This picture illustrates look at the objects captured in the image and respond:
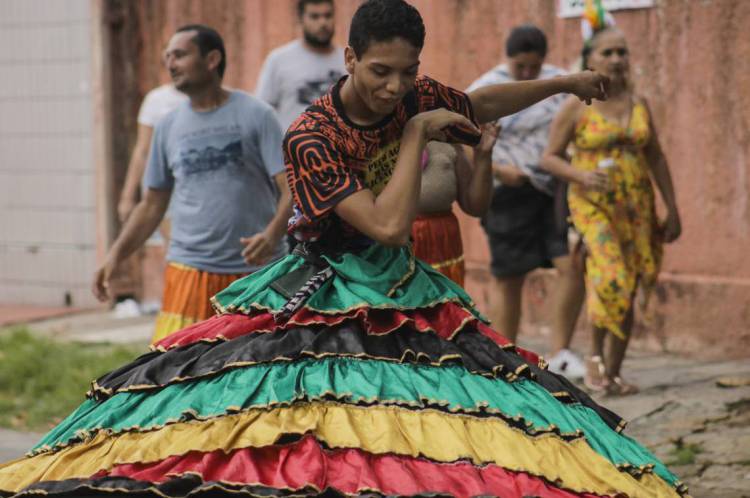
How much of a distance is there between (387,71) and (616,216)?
3596 mm

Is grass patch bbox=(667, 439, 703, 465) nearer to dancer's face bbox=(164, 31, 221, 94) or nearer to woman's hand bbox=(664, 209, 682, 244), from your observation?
woman's hand bbox=(664, 209, 682, 244)

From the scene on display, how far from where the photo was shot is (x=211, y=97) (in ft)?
22.2

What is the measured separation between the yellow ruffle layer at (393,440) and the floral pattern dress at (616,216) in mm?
3349

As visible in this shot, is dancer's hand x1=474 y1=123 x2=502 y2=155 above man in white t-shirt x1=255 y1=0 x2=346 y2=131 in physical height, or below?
below

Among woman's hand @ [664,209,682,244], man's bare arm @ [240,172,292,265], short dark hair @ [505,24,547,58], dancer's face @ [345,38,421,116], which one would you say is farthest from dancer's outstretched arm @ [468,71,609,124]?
short dark hair @ [505,24,547,58]

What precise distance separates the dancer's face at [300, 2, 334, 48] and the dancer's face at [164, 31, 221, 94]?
2032 millimetres

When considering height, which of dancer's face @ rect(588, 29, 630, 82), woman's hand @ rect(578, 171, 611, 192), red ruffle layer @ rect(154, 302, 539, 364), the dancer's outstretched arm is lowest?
red ruffle layer @ rect(154, 302, 539, 364)

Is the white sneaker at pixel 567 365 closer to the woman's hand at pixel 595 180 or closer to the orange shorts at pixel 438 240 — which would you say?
the woman's hand at pixel 595 180

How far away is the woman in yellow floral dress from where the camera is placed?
7.68 metres

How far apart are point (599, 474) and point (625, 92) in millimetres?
3825

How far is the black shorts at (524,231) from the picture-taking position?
27.7 feet

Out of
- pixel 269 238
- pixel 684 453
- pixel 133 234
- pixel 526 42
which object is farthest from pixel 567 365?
pixel 133 234

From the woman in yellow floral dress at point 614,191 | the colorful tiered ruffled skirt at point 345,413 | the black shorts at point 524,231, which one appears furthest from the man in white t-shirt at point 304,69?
the colorful tiered ruffled skirt at point 345,413

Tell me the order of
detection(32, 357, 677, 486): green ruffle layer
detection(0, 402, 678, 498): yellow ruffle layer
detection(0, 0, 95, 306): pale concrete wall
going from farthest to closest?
detection(0, 0, 95, 306): pale concrete wall, detection(32, 357, 677, 486): green ruffle layer, detection(0, 402, 678, 498): yellow ruffle layer
